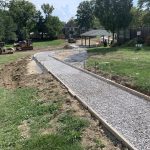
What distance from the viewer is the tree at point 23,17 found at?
103 metres

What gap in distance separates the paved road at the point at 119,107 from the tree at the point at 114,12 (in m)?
35.6

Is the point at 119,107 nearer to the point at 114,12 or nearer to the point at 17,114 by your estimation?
the point at 17,114

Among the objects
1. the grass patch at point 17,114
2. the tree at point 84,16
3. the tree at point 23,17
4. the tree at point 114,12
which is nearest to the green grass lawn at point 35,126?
the grass patch at point 17,114

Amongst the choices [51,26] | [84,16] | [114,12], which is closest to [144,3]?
[114,12]

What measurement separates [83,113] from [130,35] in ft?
158

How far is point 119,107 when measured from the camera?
13727mm

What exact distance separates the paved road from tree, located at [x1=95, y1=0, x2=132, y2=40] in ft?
117

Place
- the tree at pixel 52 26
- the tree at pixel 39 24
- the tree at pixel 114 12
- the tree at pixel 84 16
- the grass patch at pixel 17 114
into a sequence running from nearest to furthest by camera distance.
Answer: the grass patch at pixel 17 114
the tree at pixel 114 12
the tree at pixel 52 26
the tree at pixel 39 24
the tree at pixel 84 16

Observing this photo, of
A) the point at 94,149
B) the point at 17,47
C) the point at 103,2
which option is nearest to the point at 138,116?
the point at 94,149

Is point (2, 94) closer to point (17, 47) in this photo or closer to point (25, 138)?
point (25, 138)

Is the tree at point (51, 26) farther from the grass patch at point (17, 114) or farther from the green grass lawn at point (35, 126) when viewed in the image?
the green grass lawn at point (35, 126)

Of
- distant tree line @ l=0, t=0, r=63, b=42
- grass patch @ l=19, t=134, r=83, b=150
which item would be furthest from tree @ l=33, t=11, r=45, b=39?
grass patch @ l=19, t=134, r=83, b=150

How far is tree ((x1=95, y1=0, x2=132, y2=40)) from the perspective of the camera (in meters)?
55.5

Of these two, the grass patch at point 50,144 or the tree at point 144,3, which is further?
the tree at point 144,3
